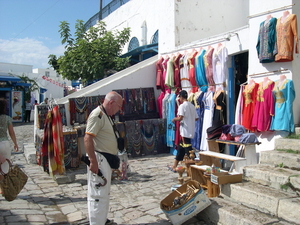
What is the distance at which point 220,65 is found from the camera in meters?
7.62

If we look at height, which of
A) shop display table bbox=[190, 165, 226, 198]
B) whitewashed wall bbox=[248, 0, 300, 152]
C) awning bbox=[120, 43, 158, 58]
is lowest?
shop display table bbox=[190, 165, 226, 198]

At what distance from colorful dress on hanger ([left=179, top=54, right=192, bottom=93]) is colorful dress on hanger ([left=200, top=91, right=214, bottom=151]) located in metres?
0.98

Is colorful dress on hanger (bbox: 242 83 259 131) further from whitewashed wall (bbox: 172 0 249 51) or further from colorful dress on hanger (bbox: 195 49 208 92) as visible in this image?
whitewashed wall (bbox: 172 0 249 51)

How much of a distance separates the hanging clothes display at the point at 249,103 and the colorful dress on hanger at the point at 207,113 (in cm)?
127

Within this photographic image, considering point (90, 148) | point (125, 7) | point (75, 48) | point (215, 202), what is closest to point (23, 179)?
point (90, 148)

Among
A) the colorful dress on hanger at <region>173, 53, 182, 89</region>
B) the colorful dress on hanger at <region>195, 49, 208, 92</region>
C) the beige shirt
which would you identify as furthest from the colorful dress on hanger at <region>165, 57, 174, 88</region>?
the beige shirt

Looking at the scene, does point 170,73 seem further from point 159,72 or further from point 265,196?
point 265,196

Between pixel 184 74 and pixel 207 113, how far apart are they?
1.61 m

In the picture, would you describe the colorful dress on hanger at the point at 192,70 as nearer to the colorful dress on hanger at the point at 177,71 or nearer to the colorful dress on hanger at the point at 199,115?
the colorful dress on hanger at the point at 199,115

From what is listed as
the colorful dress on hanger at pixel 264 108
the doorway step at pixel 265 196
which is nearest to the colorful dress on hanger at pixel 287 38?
the colorful dress on hanger at pixel 264 108

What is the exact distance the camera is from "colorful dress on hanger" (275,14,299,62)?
573 cm

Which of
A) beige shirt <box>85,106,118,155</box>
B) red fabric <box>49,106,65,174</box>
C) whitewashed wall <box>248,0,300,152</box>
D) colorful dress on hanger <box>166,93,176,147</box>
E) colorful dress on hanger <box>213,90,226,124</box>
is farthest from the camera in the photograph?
colorful dress on hanger <box>166,93,176,147</box>

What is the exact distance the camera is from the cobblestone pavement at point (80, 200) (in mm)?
4602

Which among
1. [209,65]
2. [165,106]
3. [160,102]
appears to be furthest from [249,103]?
[160,102]
